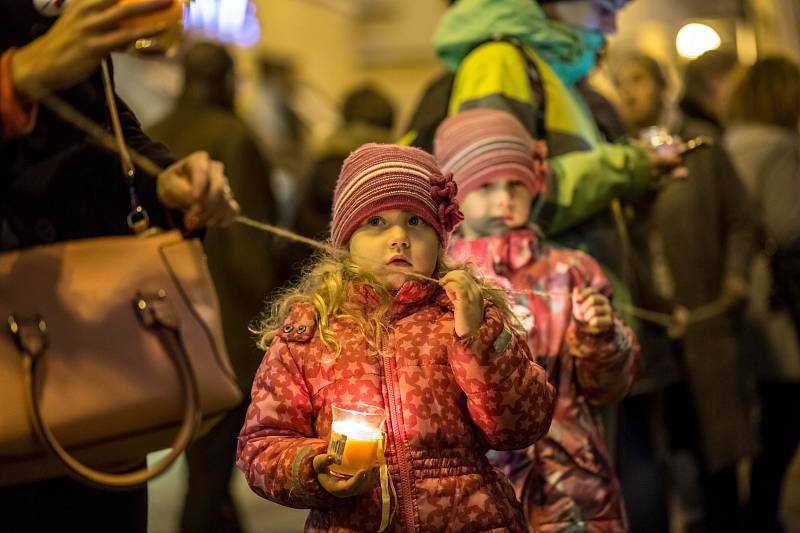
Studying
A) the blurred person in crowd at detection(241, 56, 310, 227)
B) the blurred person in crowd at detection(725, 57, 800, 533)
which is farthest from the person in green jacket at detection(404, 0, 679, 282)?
the blurred person in crowd at detection(241, 56, 310, 227)

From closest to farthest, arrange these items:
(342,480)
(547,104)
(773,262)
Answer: (342,480) → (547,104) → (773,262)

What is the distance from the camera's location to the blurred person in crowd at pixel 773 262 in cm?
628

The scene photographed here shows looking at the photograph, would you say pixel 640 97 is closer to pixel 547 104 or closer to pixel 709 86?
pixel 709 86

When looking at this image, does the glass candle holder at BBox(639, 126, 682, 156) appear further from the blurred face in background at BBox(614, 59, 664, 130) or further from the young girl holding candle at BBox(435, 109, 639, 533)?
the blurred face in background at BBox(614, 59, 664, 130)

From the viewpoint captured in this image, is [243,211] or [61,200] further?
[243,211]

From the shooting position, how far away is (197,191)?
2.75 metres

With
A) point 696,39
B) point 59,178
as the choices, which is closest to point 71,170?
point 59,178

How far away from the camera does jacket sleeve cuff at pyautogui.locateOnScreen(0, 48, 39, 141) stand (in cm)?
241

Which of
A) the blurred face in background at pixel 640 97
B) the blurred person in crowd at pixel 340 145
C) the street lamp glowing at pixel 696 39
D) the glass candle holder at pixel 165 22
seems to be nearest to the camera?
the glass candle holder at pixel 165 22

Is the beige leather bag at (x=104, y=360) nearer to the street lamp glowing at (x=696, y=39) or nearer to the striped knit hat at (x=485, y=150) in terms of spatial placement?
the striped knit hat at (x=485, y=150)

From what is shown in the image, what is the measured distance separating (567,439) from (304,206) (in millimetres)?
3733

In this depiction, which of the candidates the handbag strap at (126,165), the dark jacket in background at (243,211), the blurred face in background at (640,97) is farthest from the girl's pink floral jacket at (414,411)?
the blurred face in background at (640,97)

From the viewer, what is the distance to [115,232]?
2.87 metres

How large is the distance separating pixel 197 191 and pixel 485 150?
1.08 metres
